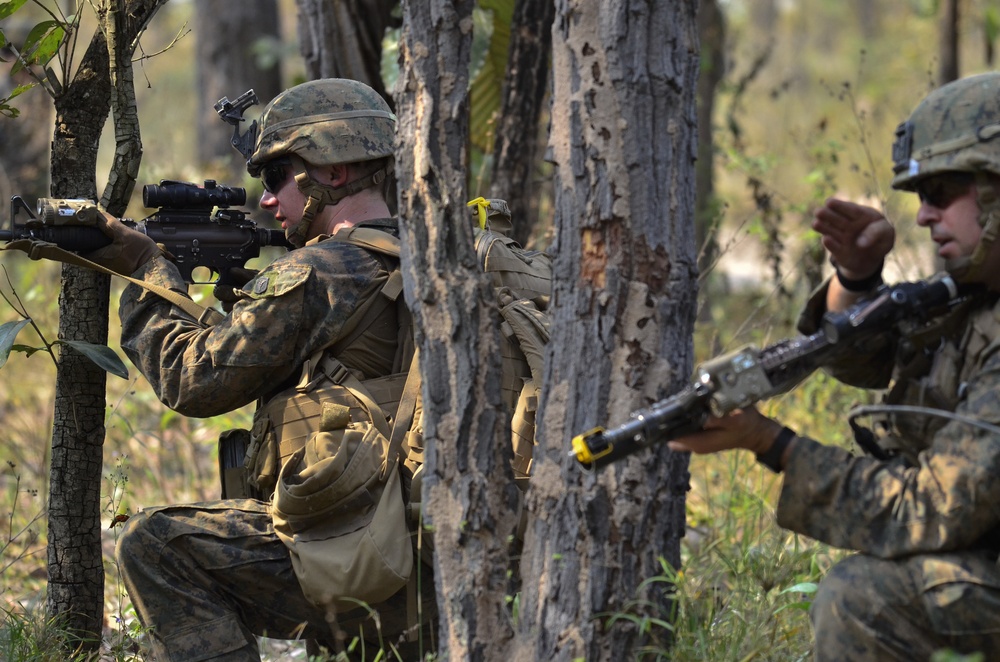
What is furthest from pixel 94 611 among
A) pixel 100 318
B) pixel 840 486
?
pixel 840 486

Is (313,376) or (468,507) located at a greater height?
(313,376)

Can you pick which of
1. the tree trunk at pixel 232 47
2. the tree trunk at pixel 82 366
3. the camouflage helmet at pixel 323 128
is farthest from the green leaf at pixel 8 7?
the tree trunk at pixel 232 47

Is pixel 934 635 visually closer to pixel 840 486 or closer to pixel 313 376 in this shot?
pixel 840 486

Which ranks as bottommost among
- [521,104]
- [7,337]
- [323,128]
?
[7,337]

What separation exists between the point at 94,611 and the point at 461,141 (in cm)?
199

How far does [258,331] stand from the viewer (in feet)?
10.6

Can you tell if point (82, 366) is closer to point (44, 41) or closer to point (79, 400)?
point (79, 400)

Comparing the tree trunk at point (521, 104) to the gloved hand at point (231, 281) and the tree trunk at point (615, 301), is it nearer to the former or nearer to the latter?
the gloved hand at point (231, 281)

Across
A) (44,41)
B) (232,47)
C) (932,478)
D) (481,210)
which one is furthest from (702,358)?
(232,47)

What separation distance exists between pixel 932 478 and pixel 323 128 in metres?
2.06

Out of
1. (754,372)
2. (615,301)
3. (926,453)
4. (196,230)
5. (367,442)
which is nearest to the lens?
(754,372)

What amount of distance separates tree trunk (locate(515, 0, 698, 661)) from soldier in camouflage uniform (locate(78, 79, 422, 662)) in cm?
101

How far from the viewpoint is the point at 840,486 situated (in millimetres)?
2330

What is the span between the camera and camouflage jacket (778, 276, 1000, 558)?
7.38 feet
